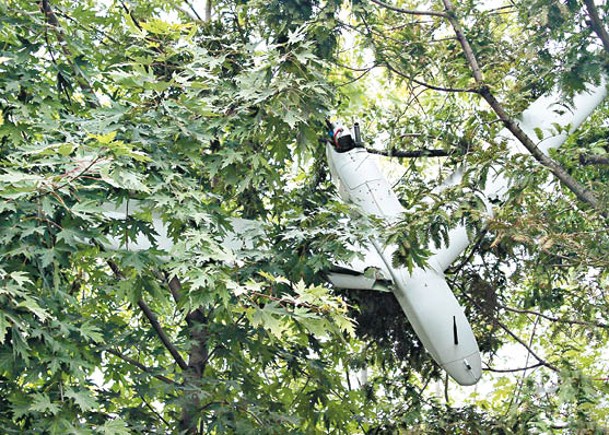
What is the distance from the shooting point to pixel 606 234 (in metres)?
3.34

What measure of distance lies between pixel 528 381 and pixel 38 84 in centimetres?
252

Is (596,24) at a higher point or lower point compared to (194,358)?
higher

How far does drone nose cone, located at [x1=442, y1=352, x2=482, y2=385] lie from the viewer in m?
3.80

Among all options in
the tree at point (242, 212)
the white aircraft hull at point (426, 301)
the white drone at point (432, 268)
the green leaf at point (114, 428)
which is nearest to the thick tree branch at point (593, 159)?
the tree at point (242, 212)

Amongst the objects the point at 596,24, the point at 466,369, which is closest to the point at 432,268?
the point at 466,369

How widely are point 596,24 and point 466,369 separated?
1779 millimetres

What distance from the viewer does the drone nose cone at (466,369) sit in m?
3.80

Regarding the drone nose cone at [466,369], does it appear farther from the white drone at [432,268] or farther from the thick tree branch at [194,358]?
the thick tree branch at [194,358]

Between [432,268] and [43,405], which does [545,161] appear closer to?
[432,268]

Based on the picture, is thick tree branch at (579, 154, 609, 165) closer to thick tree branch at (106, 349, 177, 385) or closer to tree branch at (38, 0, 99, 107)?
thick tree branch at (106, 349, 177, 385)

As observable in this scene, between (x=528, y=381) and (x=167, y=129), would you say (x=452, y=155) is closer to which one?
(x=528, y=381)

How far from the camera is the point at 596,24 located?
2.79 m

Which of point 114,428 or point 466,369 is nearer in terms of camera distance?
point 114,428

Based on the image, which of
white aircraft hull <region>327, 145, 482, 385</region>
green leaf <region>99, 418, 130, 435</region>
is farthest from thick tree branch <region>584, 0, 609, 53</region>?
green leaf <region>99, 418, 130, 435</region>
